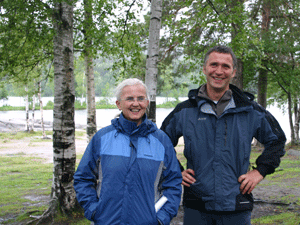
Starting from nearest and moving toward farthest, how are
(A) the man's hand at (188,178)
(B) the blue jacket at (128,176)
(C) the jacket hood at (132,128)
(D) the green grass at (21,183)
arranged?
(B) the blue jacket at (128,176) → (C) the jacket hood at (132,128) → (A) the man's hand at (188,178) → (D) the green grass at (21,183)

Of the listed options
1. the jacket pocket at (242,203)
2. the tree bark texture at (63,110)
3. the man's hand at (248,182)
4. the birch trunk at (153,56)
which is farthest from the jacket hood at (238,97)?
the birch trunk at (153,56)

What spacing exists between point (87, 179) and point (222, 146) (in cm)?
107

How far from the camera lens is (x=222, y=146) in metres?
2.26

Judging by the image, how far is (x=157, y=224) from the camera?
2.13 metres

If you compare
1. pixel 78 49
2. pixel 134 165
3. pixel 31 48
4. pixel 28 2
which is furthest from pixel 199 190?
pixel 78 49


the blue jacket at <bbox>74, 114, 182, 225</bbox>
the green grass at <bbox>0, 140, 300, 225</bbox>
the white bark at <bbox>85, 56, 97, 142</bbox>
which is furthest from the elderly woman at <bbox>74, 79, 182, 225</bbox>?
the white bark at <bbox>85, 56, 97, 142</bbox>

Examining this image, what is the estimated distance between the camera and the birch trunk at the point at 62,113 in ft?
17.2

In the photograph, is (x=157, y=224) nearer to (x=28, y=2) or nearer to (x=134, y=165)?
(x=134, y=165)

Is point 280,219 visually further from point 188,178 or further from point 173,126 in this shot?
point 173,126

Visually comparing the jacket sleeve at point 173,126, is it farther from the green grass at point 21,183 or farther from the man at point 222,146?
the green grass at point 21,183

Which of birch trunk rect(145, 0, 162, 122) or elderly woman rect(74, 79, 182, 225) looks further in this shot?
birch trunk rect(145, 0, 162, 122)

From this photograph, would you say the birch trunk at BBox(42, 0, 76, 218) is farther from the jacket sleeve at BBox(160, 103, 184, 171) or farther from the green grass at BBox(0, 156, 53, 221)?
the jacket sleeve at BBox(160, 103, 184, 171)

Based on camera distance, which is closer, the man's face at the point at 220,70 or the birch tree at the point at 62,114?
the man's face at the point at 220,70

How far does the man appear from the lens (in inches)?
88.3
